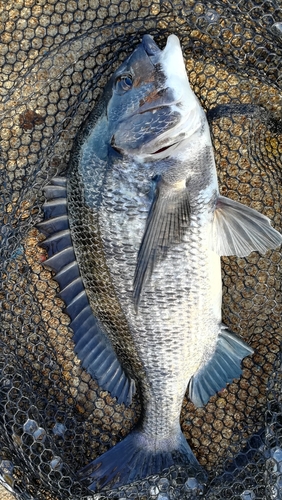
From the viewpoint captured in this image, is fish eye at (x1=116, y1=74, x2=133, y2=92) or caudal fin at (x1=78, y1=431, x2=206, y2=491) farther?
caudal fin at (x1=78, y1=431, x2=206, y2=491)

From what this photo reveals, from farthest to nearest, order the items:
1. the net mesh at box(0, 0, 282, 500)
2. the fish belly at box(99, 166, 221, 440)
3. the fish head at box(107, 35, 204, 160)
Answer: the net mesh at box(0, 0, 282, 500)
the fish belly at box(99, 166, 221, 440)
the fish head at box(107, 35, 204, 160)

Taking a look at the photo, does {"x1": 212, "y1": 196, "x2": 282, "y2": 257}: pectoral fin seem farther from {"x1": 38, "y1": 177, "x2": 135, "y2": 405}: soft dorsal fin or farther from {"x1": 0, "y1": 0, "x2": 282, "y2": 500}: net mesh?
{"x1": 38, "y1": 177, "x2": 135, "y2": 405}: soft dorsal fin

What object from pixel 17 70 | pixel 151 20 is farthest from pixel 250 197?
pixel 17 70

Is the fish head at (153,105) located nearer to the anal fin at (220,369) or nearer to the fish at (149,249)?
the fish at (149,249)

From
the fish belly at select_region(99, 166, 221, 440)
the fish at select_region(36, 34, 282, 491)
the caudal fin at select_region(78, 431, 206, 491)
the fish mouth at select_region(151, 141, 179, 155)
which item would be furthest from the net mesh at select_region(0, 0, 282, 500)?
the fish mouth at select_region(151, 141, 179, 155)

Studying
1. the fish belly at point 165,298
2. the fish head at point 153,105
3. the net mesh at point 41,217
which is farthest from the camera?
the net mesh at point 41,217

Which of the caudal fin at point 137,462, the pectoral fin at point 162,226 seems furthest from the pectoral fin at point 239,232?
the caudal fin at point 137,462
